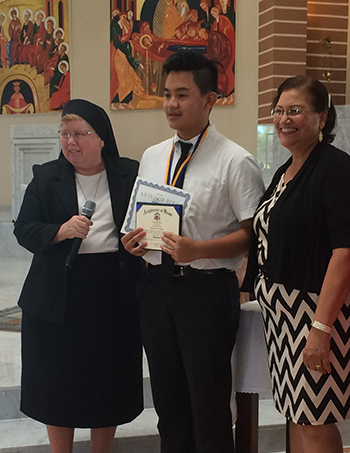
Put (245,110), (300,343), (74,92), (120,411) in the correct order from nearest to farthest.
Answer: (300,343) → (120,411) → (245,110) → (74,92)

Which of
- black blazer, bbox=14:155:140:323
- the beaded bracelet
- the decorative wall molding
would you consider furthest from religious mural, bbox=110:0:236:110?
the beaded bracelet

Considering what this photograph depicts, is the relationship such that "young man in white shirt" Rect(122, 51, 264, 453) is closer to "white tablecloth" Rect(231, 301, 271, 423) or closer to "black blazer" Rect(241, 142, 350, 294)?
"white tablecloth" Rect(231, 301, 271, 423)

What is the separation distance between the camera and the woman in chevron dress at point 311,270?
1.96 metres

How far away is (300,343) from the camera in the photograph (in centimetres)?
207

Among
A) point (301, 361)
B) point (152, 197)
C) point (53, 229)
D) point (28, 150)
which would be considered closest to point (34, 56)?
point (28, 150)

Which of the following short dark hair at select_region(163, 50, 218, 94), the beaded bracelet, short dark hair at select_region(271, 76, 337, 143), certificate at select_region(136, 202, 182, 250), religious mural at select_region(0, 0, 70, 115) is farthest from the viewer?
religious mural at select_region(0, 0, 70, 115)

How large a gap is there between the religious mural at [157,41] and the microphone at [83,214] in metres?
6.83

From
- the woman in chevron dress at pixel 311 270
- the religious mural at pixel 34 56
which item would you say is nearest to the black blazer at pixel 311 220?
the woman in chevron dress at pixel 311 270

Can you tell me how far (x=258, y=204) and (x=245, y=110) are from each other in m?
6.94

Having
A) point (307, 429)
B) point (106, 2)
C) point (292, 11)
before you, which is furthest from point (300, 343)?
point (106, 2)

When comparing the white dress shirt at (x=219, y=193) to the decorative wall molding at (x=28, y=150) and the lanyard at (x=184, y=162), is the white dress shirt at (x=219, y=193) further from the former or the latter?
the decorative wall molding at (x=28, y=150)

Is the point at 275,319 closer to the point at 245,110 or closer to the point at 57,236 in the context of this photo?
the point at 57,236

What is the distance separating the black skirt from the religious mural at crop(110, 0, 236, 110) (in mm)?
6769

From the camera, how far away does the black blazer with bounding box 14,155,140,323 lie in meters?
2.53
